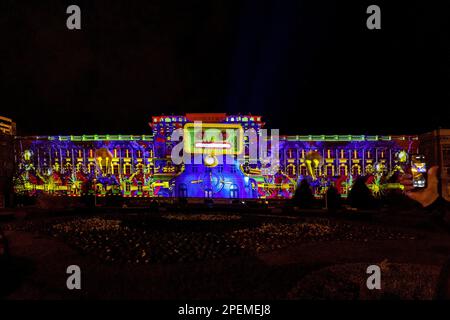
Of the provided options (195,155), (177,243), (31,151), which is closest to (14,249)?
(177,243)

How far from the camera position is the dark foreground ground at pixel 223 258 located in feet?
18.7

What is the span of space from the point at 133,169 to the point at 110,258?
30135 mm

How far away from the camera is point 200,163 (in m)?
Answer: 32.1

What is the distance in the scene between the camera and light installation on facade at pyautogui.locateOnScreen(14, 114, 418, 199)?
32.0 meters

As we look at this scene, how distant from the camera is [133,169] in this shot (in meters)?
36.8

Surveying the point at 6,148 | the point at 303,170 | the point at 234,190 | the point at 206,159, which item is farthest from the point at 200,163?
the point at 6,148

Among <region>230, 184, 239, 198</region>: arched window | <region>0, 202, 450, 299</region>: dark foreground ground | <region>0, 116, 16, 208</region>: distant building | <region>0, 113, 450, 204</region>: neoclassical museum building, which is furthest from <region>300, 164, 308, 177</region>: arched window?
<region>0, 116, 16, 208</region>: distant building

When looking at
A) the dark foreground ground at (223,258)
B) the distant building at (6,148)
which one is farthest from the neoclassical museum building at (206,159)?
the dark foreground ground at (223,258)

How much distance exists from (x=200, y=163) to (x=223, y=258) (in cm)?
2434

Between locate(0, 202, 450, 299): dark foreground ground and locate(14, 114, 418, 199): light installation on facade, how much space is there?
17.7 meters

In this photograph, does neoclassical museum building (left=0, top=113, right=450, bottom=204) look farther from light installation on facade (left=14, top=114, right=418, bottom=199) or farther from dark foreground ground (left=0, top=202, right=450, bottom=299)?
dark foreground ground (left=0, top=202, right=450, bottom=299)

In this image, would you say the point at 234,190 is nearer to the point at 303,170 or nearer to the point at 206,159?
the point at 206,159

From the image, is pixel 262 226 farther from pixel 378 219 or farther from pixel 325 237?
pixel 378 219
